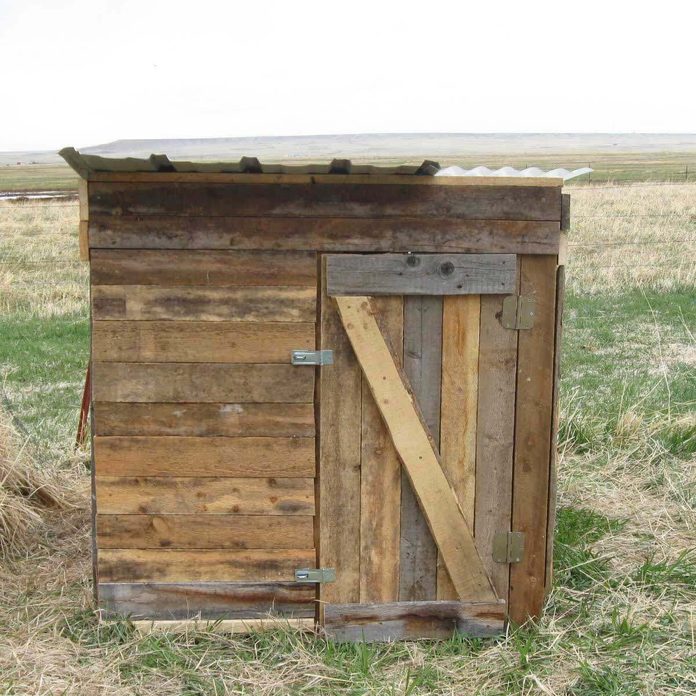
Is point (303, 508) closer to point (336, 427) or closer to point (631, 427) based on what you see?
point (336, 427)

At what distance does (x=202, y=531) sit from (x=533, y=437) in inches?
61.7

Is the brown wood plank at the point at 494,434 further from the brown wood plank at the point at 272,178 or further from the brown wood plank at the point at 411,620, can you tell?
the brown wood plank at the point at 272,178

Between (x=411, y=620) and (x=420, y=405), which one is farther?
(x=411, y=620)

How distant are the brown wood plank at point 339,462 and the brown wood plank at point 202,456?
115mm

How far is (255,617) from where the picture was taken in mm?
4324

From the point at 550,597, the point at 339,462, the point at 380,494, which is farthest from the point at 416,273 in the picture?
the point at 550,597

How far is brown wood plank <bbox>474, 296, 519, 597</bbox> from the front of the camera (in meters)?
4.21

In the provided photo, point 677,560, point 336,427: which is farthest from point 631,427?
point 336,427

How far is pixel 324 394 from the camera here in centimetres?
420

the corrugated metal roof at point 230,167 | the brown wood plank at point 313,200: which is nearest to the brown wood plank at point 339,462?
the brown wood plank at point 313,200

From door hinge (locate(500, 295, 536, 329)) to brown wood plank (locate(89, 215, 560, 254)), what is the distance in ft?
0.70

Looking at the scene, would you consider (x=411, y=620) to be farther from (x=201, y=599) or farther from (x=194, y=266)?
(x=194, y=266)

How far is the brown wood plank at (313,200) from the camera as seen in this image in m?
4.02

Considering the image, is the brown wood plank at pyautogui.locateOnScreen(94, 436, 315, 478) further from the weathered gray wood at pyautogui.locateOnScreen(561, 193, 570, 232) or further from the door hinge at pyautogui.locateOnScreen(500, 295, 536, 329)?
the weathered gray wood at pyautogui.locateOnScreen(561, 193, 570, 232)
